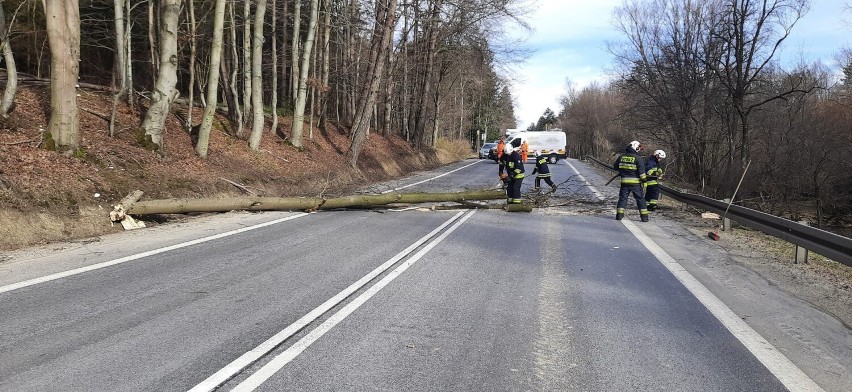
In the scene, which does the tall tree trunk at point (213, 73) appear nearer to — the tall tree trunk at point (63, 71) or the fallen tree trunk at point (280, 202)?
the tall tree trunk at point (63, 71)

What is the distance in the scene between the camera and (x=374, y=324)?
4730 mm

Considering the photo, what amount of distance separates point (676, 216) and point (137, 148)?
1265 centimetres

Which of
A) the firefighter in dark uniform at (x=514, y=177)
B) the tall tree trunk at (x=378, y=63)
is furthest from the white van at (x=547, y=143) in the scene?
the firefighter in dark uniform at (x=514, y=177)

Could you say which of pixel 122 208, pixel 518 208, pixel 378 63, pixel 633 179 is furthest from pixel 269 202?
pixel 378 63

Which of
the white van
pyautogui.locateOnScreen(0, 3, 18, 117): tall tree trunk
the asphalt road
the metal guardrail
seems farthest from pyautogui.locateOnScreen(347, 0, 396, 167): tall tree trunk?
the white van

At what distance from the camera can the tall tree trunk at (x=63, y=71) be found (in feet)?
32.9

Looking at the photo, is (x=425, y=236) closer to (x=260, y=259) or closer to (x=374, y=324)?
(x=260, y=259)

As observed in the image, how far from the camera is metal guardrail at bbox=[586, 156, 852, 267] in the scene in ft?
22.1

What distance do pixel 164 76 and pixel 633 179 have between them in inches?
429

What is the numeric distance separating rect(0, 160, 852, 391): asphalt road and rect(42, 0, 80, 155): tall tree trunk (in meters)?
3.57

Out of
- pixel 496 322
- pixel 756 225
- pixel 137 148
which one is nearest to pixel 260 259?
pixel 496 322

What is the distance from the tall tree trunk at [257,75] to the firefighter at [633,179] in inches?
424

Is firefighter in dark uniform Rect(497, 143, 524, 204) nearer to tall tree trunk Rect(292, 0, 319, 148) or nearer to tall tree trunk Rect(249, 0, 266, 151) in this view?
tall tree trunk Rect(249, 0, 266, 151)

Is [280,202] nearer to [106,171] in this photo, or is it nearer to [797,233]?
[106,171]
